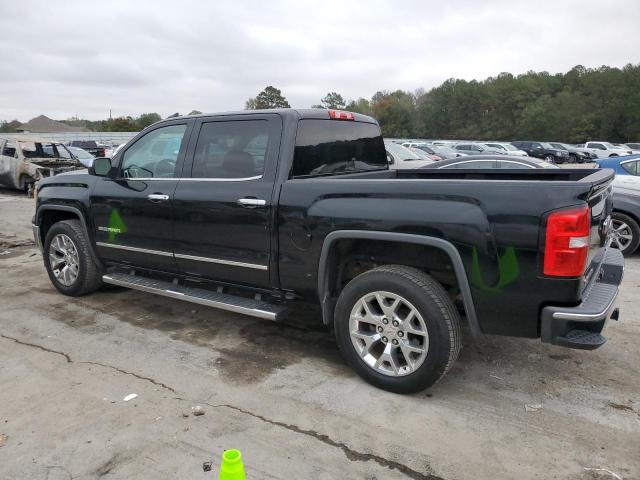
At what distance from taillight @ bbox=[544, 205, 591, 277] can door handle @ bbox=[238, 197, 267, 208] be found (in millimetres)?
1985

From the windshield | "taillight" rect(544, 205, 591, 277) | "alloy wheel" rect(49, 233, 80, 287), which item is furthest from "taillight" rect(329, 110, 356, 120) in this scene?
the windshield

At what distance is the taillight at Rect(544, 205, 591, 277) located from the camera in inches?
109

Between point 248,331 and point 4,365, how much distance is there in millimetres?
1906

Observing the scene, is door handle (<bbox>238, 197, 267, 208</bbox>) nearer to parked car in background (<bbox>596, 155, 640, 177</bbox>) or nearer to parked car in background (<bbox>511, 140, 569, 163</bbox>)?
parked car in background (<bbox>596, 155, 640, 177</bbox>)

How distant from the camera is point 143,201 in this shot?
4629 millimetres

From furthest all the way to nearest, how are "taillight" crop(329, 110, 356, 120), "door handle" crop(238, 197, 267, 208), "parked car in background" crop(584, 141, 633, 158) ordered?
1. "parked car in background" crop(584, 141, 633, 158)
2. "taillight" crop(329, 110, 356, 120)
3. "door handle" crop(238, 197, 267, 208)

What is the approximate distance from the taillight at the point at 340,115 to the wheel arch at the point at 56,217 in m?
2.75

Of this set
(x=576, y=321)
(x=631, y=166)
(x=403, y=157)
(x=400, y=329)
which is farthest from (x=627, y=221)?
(x=400, y=329)

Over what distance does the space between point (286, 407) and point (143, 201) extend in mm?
2372

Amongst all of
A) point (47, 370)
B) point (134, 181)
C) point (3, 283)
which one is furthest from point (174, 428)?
point (3, 283)

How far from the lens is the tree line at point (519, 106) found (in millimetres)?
72750

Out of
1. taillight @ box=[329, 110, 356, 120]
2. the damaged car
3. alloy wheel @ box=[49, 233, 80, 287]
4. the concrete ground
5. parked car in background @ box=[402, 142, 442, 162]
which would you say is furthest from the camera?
parked car in background @ box=[402, 142, 442, 162]

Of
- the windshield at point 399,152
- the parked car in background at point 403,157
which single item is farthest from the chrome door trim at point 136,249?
the windshield at point 399,152

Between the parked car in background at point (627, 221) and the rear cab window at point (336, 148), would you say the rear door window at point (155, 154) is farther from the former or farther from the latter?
the parked car in background at point (627, 221)
